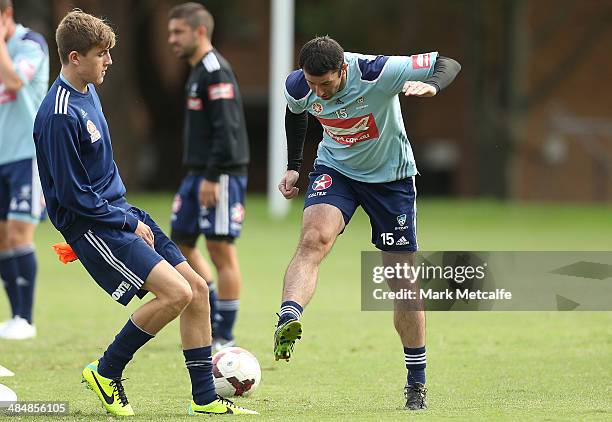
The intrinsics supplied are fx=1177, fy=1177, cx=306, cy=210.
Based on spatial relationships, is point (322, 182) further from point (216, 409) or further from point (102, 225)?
point (216, 409)

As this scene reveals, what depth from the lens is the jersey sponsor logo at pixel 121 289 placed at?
642 centimetres

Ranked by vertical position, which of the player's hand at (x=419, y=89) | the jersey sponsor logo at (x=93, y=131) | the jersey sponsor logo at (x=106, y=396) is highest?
the player's hand at (x=419, y=89)

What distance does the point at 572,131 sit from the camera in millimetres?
33438

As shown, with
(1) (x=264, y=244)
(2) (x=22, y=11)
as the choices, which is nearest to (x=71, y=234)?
(1) (x=264, y=244)

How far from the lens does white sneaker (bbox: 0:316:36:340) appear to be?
9.82m

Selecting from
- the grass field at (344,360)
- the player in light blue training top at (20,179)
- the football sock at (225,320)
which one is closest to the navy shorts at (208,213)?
the football sock at (225,320)

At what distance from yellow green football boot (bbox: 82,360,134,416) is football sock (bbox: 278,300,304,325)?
3.39 feet

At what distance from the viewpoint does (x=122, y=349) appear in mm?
6512

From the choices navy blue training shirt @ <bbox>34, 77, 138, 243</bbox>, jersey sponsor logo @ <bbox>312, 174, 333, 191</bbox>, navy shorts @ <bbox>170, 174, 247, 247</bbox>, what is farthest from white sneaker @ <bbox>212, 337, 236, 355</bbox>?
navy blue training shirt @ <bbox>34, 77, 138, 243</bbox>

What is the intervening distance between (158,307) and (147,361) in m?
2.53

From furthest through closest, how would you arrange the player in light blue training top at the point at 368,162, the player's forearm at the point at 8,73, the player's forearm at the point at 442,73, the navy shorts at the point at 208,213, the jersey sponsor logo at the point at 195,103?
the jersey sponsor logo at the point at 195,103 < the navy shorts at the point at 208,213 < the player's forearm at the point at 8,73 < the player in light blue training top at the point at 368,162 < the player's forearm at the point at 442,73

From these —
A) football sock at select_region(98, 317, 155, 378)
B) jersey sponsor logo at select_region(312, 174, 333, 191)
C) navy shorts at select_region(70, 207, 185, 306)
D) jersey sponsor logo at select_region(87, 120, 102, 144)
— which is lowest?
football sock at select_region(98, 317, 155, 378)

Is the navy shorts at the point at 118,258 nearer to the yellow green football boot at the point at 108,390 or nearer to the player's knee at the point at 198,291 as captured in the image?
the player's knee at the point at 198,291

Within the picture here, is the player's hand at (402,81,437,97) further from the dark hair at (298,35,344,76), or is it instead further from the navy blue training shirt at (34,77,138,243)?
the navy blue training shirt at (34,77,138,243)
